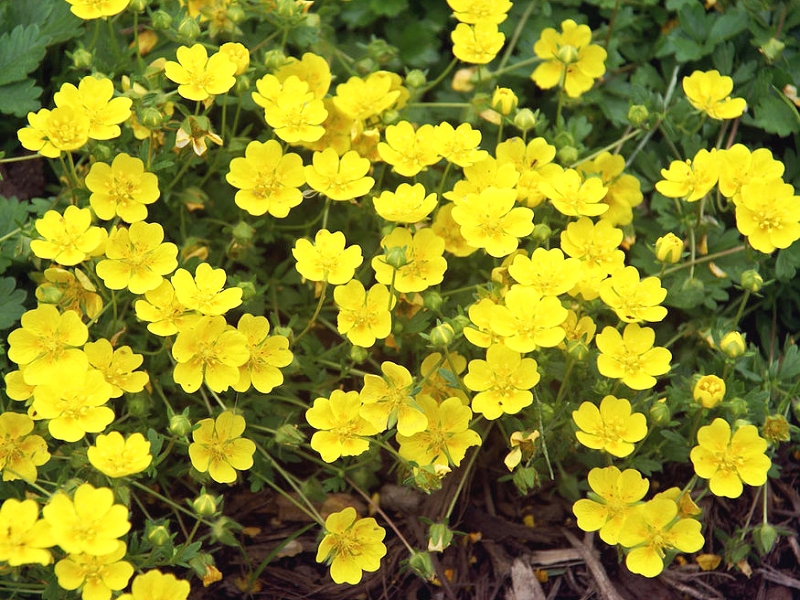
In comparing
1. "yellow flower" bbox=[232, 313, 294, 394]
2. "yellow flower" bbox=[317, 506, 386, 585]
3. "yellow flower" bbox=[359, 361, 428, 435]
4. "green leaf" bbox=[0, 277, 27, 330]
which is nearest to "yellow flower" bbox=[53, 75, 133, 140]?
"green leaf" bbox=[0, 277, 27, 330]

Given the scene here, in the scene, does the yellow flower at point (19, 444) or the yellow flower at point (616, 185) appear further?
the yellow flower at point (616, 185)

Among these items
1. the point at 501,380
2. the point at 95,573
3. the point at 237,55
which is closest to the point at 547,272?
the point at 501,380

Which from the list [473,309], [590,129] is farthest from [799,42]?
[473,309]

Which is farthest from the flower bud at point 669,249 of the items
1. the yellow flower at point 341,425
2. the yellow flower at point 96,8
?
the yellow flower at point 96,8

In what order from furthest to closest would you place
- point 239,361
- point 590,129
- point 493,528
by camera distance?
point 590,129
point 493,528
point 239,361

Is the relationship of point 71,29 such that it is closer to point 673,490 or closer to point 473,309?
point 473,309

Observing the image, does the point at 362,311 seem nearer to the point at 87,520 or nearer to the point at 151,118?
the point at 151,118

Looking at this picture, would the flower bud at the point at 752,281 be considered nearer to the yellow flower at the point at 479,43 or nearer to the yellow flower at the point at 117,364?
the yellow flower at the point at 479,43
